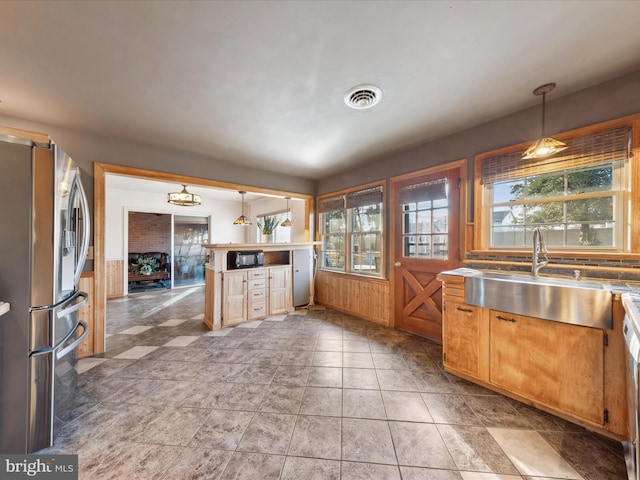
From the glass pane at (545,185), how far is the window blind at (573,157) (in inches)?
Result: 3.7

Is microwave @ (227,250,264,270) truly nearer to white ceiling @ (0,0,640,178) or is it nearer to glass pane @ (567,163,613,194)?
white ceiling @ (0,0,640,178)

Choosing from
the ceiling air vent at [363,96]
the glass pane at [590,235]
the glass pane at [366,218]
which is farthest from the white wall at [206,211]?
the glass pane at [590,235]

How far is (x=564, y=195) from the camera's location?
207 cm

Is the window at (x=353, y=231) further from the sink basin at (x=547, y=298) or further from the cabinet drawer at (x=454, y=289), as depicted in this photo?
the sink basin at (x=547, y=298)

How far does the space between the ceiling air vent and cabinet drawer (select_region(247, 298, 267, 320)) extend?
3.08m

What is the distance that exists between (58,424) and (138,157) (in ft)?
9.05

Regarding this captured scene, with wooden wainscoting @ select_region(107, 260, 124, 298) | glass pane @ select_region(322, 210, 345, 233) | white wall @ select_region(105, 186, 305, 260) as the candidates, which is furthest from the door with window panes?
wooden wainscoting @ select_region(107, 260, 124, 298)

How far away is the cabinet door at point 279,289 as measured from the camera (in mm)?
3953

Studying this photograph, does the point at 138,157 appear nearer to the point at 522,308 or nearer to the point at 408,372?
the point at 408,372

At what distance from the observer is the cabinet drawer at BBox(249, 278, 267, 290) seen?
12.2 ft

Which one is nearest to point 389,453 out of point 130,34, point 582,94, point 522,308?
point 522,308

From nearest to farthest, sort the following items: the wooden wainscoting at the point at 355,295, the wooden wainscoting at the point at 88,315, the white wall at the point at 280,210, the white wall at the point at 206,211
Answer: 1. the wooden wainscoting at the point at 88,315
2. the wooden wainscoting at the point at 355,295
3. the white wall at the point at 206,211
4. the white wall at the point at 280,210

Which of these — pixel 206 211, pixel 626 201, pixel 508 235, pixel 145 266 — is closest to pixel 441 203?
pixel 508 235

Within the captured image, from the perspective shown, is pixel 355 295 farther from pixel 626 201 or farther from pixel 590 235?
pixel 626 201
